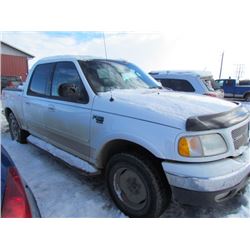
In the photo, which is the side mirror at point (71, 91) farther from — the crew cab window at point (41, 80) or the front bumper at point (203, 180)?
the front bumper at point (203, 180)

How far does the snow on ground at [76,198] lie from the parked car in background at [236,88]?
16.3 m

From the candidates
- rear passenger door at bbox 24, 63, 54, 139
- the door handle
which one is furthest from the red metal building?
the door handle

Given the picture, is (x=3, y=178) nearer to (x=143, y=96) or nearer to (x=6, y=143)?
(x=143, y=96)

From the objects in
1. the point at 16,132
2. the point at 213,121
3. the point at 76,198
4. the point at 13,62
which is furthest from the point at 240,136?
the point at 13,62

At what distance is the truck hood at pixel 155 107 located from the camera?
2.21 metres

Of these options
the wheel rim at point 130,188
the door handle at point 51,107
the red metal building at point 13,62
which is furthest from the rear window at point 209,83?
the red metal building at point 13,62

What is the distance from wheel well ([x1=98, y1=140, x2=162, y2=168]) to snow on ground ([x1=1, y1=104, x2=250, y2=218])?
50 cm

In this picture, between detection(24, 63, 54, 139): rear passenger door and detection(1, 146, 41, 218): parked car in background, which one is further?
detection(24, 63, 54, 139): rear passenger door

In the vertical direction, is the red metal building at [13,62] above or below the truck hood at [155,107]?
above

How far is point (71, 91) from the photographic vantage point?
124 inches

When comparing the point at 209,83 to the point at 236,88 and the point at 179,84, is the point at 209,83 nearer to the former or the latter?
the point at 179,84

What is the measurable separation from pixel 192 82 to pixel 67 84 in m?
5.17

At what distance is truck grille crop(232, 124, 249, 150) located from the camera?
2.35 meters

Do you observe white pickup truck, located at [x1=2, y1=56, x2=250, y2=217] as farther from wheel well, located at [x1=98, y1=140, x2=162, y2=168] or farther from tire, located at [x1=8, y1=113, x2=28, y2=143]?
tire, located at [x1=8, y1=113, x2=28, y2=143]
